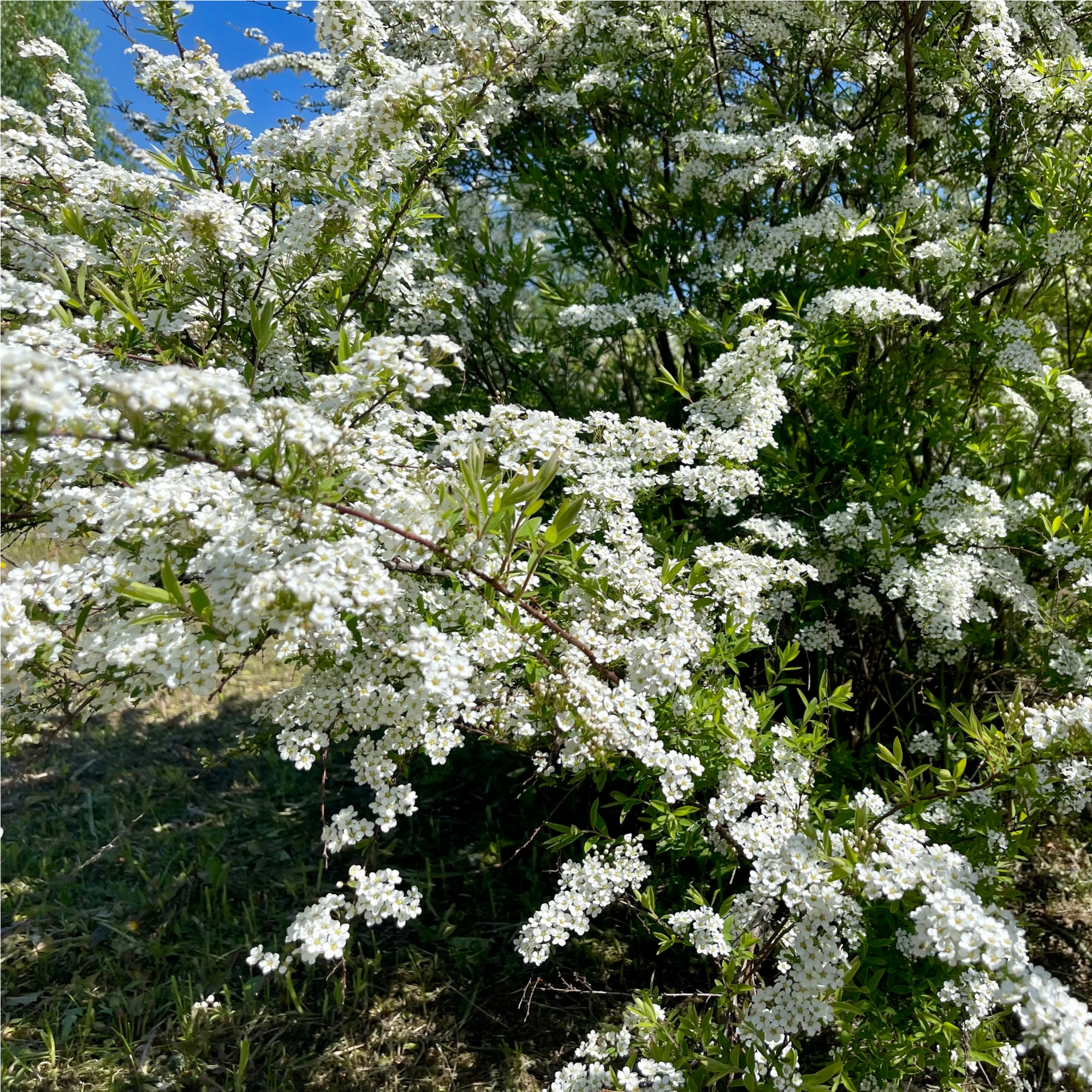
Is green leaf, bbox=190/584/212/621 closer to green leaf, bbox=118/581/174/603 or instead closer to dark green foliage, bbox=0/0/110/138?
green leaf, bbox=118/581/174/603

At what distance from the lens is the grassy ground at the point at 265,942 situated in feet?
8.68

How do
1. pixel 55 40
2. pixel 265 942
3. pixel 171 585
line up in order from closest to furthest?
pixel 171 585 → pixel 265 942 → pixel 55 40

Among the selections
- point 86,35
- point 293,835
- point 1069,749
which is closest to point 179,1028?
point 293,835

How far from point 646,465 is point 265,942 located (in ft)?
7.87

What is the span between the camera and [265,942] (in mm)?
3078

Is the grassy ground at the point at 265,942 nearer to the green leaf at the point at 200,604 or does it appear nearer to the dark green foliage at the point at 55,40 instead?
the green leaf at the point at 200,604

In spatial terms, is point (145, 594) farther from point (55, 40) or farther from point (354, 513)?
point (55, 40)

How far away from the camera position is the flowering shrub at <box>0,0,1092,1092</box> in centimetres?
167

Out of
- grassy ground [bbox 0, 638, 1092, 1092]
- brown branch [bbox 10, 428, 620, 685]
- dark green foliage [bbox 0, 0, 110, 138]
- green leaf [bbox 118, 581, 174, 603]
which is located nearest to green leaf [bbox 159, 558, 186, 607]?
green leaf [bbox 118, 581, 174, 603]

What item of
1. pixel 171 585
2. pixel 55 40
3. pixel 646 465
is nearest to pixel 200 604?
pixel 171 585

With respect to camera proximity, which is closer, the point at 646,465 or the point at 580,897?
the point at 580,897

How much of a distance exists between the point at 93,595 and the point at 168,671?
11.7 inches

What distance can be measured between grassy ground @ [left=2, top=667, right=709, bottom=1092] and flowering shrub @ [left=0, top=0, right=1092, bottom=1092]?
328 mm

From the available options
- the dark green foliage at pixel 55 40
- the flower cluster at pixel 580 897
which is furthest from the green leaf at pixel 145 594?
the dark green foliage at pixel 55 40
